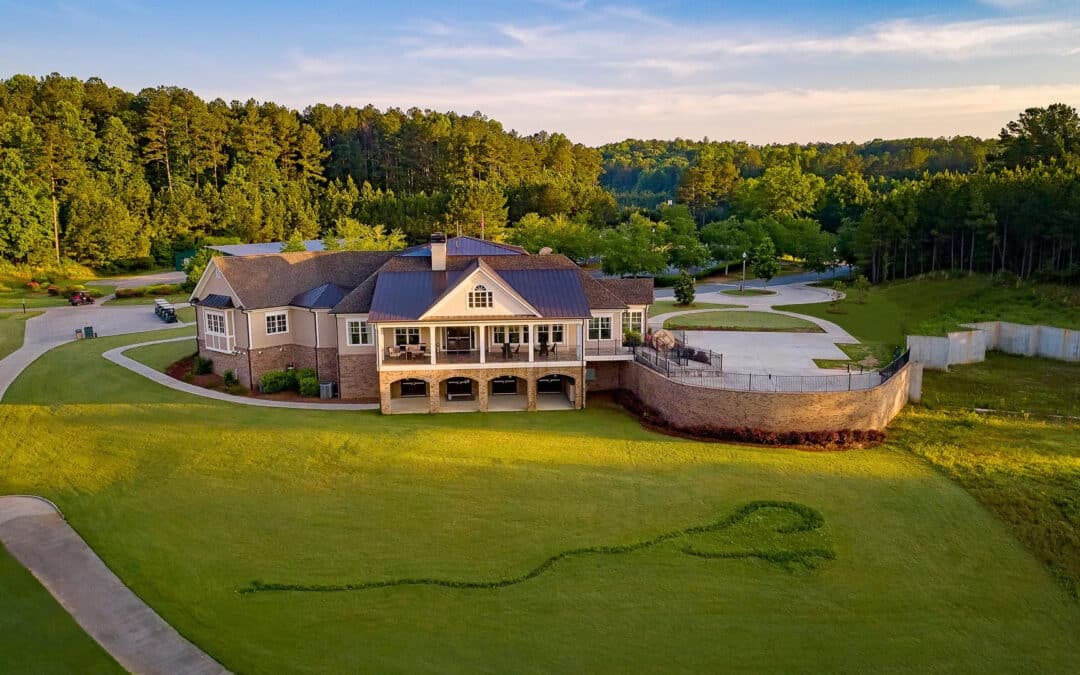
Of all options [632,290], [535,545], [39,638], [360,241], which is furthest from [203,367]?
[360,241]

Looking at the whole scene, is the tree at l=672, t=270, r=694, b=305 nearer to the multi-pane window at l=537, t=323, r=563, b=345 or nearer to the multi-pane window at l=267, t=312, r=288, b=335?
the multi-pane window at l=537, t=323, r=563, b=345

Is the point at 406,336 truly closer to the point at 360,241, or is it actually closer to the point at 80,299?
the point at 360,241

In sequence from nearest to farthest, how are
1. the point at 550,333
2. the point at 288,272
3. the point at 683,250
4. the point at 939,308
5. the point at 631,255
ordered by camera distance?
the point at 550,333 < the point at 288,272 < the point at 939,308 < the point at 631,255 < the point at 683,250

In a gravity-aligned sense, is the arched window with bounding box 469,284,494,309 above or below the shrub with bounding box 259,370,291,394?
above

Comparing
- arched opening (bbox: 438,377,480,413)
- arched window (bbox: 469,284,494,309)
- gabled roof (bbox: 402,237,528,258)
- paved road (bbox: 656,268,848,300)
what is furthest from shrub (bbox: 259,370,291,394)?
paved road (bbox: 656,268,848,300)

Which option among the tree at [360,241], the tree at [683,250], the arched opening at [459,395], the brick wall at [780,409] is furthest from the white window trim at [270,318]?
the tree at [683,250]

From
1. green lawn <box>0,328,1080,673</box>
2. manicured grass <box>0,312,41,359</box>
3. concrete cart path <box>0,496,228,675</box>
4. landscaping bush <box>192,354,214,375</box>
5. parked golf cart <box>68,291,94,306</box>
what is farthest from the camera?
parked golf cart <box>68,291,94,306</box>
